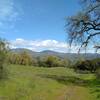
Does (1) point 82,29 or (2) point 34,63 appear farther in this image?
(2) point 34,63

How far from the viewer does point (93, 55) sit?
4441 centimetres

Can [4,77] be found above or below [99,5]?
below

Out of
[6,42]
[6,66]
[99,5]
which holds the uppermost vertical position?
[99,5]

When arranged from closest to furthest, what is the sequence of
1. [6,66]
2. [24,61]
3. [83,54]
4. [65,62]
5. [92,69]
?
1. [6,66]
2. [83,54]
3. [92,69]
4. [24,61]
5. [65,62]

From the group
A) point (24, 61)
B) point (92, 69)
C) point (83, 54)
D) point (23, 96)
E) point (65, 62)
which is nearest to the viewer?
point (23, 96)

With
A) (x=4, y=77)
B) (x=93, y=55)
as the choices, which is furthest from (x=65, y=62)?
(x=4, y=77)

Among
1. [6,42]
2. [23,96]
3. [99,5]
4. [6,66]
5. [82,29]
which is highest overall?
[99,5]

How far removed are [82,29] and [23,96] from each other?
21.2 m

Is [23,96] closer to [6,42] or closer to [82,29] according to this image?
[6,42]

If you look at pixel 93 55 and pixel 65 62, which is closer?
pixel 93 55

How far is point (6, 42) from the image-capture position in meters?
31.0

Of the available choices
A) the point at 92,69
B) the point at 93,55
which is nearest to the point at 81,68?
the point at 92,69

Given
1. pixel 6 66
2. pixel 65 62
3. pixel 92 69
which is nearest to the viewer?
pixel 6 66

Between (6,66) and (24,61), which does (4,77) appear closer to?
(6,66)
